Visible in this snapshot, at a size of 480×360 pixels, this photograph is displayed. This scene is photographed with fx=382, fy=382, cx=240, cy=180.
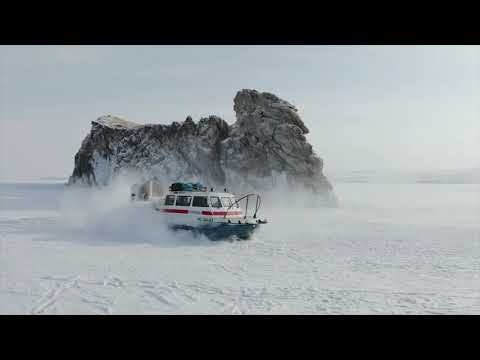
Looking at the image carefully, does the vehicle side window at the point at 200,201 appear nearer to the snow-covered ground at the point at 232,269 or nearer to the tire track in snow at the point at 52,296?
the snow-covered ground at the point at 232,269

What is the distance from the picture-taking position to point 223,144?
3853 cm

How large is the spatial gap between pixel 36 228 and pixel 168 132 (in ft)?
87.4

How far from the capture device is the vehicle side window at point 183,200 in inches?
659

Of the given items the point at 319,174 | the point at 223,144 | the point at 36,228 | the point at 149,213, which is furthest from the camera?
the point at 223,144

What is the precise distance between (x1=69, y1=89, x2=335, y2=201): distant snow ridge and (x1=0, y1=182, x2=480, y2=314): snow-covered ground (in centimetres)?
1501

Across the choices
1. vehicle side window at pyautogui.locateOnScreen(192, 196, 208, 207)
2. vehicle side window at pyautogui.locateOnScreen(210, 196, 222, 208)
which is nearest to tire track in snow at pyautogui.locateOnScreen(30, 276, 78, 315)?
vehicle side window at pyautogui.locateOnScreen(192, 196, 208, 207)

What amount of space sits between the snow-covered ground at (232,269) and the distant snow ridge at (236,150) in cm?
1501

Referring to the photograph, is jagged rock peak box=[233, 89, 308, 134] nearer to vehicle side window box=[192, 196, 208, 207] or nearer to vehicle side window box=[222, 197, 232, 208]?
vehicle side window box=[222, 197, 232, 208]

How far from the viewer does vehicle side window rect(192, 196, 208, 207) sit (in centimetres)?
1631

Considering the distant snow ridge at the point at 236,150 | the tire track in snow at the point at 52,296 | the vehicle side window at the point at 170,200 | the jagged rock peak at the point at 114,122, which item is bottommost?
the tire track in snow at the point at 52,296

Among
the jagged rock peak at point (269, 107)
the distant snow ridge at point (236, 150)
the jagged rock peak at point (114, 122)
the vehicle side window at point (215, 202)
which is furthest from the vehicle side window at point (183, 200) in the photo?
the jagged rock peak at point (114, 122)

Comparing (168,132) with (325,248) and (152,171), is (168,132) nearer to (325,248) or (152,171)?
(152,171)

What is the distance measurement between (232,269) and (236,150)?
2623 centimetres
